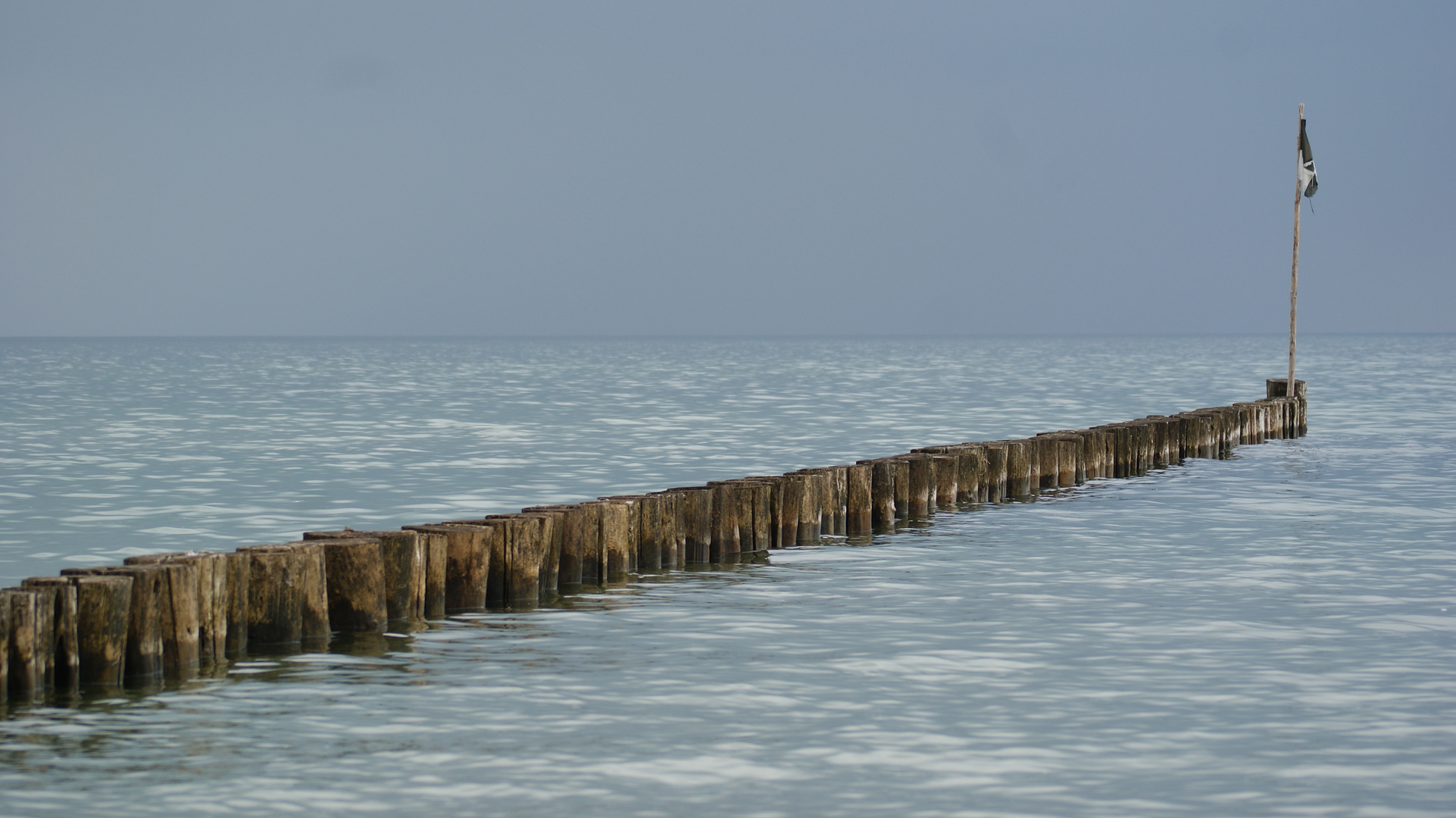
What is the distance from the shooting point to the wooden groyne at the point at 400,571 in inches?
326

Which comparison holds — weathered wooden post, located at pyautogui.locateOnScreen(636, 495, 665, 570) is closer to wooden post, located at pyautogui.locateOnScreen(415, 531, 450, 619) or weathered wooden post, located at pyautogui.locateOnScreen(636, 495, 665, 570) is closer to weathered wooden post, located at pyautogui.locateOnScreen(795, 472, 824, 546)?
weathered wooden post, located at pyautogui.locateOnScreen(795, 472, 824, 546)

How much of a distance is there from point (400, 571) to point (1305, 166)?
2200 cm

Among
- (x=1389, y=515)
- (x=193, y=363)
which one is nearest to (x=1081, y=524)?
(x=1389, y=515)

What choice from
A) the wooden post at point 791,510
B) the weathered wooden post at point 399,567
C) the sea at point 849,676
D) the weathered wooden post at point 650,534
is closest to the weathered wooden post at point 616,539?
the weathered wooden post at point 650,534

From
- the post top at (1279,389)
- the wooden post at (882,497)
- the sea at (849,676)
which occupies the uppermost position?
the post top at (1279,389)

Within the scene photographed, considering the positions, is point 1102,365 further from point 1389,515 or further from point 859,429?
point 1389,515

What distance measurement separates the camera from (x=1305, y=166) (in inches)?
1097

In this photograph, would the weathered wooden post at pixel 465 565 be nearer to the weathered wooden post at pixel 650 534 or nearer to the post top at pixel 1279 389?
the weathered wooden post at pixel 650 534

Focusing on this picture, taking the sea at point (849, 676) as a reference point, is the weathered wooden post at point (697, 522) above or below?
above

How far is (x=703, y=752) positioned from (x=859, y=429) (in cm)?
2580

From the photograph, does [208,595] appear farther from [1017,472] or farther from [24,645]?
[1017,472]

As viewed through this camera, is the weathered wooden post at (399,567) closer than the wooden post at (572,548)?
Yes

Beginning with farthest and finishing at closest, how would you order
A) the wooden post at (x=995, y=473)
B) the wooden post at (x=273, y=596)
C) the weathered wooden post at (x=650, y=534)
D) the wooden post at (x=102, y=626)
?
the wooden post at (x=995, y=473), the weathered wooden post at (x=650, y=534), the wooden post at (x=273, y=596), the wooden post at (x=102, y=626)

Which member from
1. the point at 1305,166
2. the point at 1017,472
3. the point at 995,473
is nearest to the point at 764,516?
the point at 995,473
